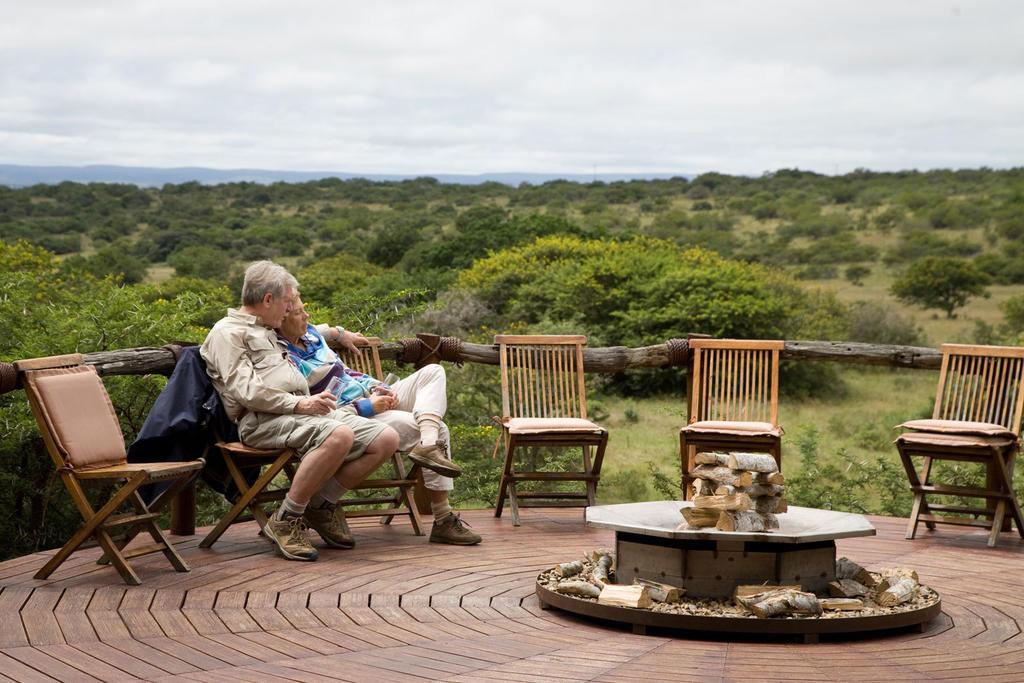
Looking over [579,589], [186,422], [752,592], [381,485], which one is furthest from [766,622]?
[186,422]

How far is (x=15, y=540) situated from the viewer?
6855 mm

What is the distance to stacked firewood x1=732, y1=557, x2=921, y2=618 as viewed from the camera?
409cm

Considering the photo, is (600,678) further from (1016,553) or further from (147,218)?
(147,218)

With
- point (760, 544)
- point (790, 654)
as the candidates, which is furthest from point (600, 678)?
point (760, 544)

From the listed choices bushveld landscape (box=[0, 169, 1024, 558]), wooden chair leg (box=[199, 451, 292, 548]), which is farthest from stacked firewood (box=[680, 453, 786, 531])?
bushveld landscape (box=[0, 169, 1024, 558])

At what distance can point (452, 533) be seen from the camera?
5.51 meters

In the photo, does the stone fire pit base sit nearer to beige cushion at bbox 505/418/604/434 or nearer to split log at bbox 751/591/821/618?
split log at bbox 751/591/821/618

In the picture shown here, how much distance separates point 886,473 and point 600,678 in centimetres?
636

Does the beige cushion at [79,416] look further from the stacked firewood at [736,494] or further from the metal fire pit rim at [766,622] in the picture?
the stacked firewood at [736,494]

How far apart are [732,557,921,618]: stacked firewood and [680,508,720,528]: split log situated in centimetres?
27

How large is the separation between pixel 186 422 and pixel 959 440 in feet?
12.0

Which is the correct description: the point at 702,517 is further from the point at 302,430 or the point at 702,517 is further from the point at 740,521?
the point at 302,430

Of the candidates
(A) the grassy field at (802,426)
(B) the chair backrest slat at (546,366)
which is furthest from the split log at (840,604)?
(A) the grassy field at (802,426)

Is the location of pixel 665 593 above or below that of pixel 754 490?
below
